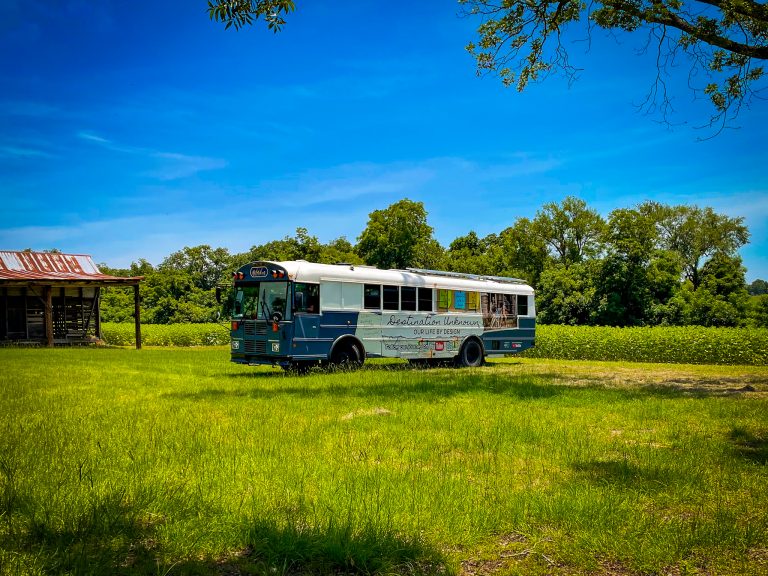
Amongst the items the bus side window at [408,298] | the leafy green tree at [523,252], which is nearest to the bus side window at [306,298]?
the bus side window at [408,298]

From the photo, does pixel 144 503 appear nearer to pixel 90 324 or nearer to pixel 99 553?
pixel 99 553

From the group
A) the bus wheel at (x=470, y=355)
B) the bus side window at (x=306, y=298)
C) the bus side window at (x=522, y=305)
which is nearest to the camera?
the bus side window at (x=306, y=298)

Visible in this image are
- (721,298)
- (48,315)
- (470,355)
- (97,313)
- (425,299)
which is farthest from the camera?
(721,298)

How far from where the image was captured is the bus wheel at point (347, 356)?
17.8 meters

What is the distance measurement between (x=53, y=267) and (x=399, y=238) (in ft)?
97.4

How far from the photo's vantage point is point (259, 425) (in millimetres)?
8773

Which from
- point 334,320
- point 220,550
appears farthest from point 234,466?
point 334,320

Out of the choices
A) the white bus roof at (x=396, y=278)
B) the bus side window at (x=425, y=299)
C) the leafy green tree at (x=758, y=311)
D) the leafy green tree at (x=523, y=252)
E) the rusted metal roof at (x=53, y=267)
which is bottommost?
the leafy green tree at (x=758, y=311)

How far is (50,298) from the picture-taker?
106ft

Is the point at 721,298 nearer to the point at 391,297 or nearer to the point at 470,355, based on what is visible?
the point at 470,355

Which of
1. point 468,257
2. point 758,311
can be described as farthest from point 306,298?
point 468,257

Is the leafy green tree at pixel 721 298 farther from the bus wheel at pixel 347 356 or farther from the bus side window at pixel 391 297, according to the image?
the bus wheel at pixel 347 356

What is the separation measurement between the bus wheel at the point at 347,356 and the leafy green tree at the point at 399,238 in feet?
126

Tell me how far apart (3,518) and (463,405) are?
7.78 metres
